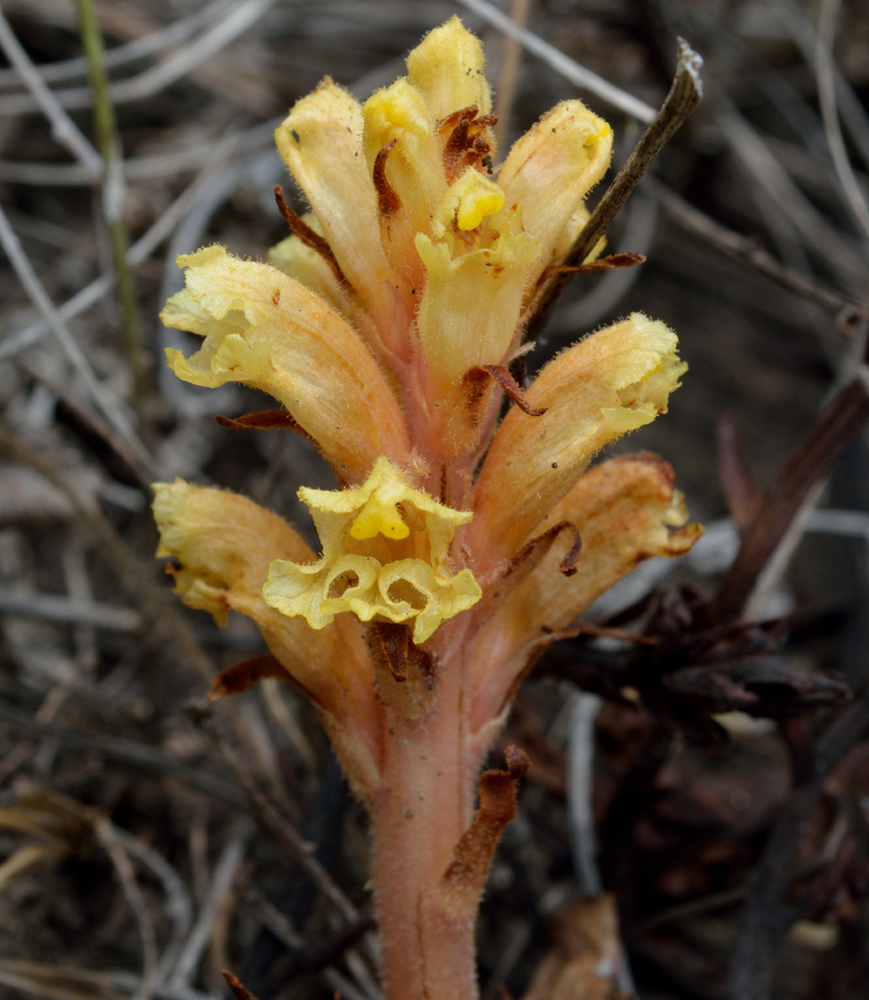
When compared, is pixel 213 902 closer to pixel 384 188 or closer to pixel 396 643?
pixel 396 643

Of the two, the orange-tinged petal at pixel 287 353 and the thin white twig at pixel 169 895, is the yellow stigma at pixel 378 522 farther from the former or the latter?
the thin white twig at pixel 169 895

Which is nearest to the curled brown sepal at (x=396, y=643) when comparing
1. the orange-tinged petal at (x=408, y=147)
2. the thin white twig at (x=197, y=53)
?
the orange-tinged petal at (x=408, y=147)

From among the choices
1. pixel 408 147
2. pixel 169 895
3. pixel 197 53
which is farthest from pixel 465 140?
pixel 197 53

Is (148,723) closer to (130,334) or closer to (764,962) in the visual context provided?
(130,334)

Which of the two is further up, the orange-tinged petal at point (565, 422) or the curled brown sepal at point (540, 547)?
the orange-tinged petal at point (565, 422)

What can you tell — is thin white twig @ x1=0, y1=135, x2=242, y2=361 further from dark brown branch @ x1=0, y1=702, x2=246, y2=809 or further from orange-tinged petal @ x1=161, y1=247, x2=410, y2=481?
orange-tinged petal @ x1=161, y1=247, x2=410, y2=481

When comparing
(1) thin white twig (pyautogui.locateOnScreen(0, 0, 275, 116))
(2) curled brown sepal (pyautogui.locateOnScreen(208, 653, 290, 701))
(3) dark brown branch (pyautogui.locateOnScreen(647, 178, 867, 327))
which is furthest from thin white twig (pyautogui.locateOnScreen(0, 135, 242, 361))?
(3) dark brown branch (pyautogui.locateOnScreen(647, 178, 867, 327))
